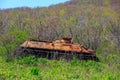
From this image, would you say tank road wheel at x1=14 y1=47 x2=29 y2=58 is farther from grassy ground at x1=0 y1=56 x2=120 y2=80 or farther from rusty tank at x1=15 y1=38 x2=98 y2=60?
grassy ground at x1=0 y1=56 x2=120 y2=80

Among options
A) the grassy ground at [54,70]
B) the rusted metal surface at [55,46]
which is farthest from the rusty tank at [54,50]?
the grassy ground at [54,70]

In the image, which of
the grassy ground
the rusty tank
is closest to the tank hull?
the rusty tank

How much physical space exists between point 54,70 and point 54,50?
17.7ft

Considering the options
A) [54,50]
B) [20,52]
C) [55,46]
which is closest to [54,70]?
[20,52]

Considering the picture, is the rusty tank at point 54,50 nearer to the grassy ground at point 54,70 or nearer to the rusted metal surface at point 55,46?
the rusted metal surface at point 55,46

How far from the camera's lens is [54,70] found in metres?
13.4

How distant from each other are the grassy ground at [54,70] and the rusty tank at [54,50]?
65.2 inches

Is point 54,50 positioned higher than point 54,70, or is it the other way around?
point 54,50

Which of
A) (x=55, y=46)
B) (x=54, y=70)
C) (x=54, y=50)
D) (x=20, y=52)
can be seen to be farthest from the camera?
(x=55, y=46)

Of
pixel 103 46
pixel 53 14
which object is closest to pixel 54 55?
pixel 103 46

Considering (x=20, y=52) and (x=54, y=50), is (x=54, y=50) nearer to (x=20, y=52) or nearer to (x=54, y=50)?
(x=54, y=50)

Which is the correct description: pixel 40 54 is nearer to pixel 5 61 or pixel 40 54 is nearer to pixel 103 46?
pixel 5 61

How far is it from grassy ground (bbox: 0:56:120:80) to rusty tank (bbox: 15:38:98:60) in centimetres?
166

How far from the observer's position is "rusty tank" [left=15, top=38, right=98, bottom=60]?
18.5 m
